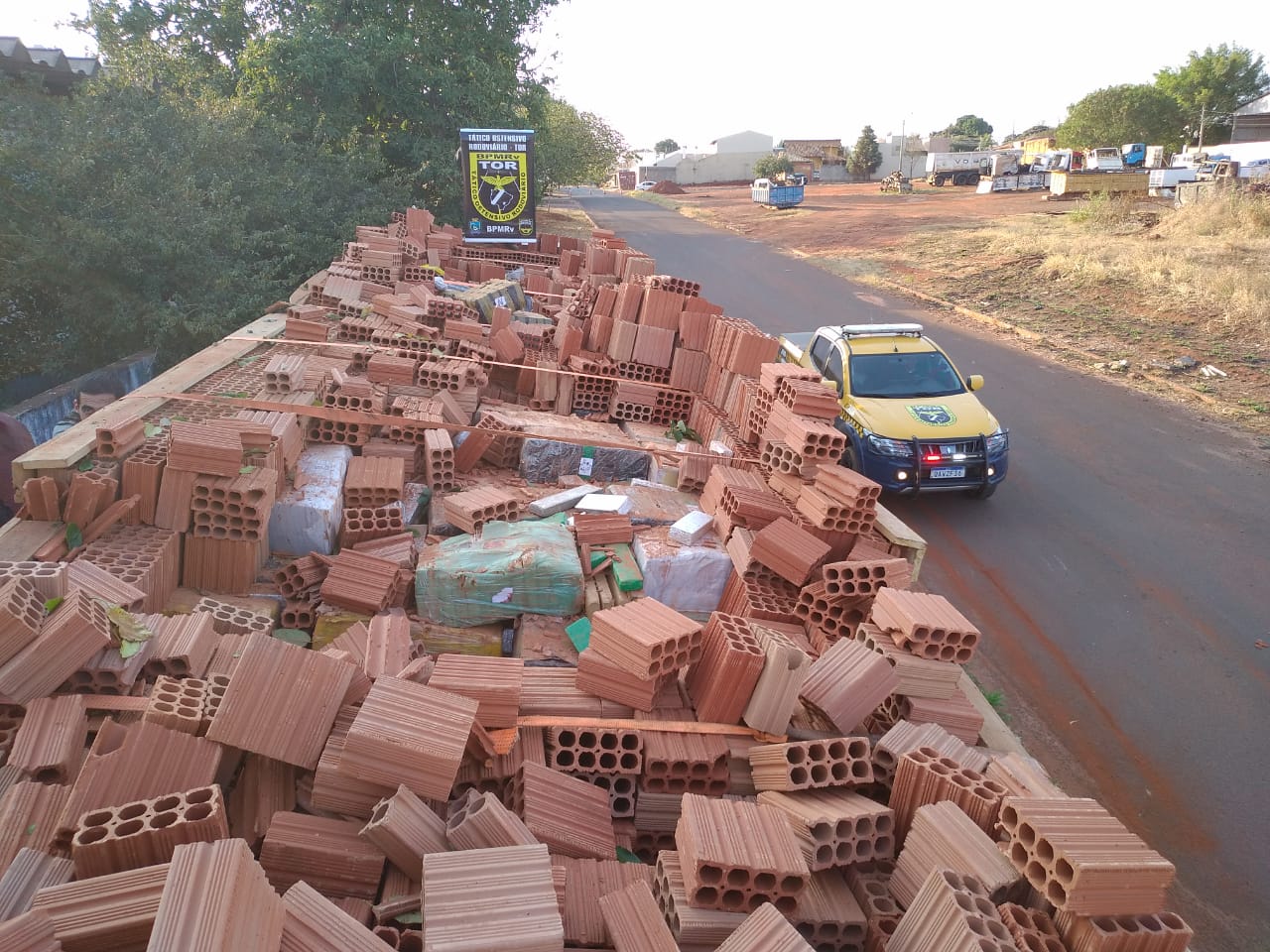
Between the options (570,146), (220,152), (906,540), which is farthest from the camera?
(570,146)

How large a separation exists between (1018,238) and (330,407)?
2735 centimetres

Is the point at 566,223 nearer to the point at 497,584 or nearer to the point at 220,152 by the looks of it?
the point at 220,152

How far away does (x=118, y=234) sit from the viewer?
14.1 m

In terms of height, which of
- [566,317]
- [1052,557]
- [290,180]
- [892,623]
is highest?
[290,180]

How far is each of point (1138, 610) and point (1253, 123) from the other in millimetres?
63310

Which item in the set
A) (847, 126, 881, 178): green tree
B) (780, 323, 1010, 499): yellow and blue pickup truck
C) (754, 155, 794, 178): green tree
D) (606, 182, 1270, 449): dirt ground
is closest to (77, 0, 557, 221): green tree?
(606, 182, 1270, 449): dirt ground

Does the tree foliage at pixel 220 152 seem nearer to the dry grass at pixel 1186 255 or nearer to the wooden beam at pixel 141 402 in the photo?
the wooden beam at pixel 141 402

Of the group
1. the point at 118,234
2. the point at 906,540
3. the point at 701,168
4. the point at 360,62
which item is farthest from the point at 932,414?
the point at 701,168

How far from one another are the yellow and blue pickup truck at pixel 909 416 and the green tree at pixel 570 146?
21447 mm

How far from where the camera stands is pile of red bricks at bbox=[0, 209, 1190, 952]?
3420 mm

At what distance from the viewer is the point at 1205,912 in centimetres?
530

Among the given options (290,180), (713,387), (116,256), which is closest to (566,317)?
(713,387)

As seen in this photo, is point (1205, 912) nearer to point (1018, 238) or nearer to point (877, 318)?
point (877, 318)

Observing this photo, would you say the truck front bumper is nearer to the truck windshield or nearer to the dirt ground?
the truck windshield
